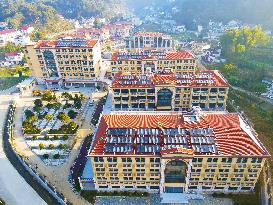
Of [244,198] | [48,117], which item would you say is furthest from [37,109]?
[244,198]

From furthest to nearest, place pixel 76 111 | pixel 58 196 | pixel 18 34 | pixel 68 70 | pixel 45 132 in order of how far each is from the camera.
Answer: pixel 18 34 → pixel 68 70 → pixel 76 111 → pixel 45 132 → pixel 58 196

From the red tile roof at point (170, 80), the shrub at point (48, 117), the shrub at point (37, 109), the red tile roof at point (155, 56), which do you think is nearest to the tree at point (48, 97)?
the shrub at point (37, 109)

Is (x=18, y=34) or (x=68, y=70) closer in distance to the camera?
(x=68, y=70)

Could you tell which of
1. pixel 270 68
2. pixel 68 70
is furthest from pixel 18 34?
pixel 270 68

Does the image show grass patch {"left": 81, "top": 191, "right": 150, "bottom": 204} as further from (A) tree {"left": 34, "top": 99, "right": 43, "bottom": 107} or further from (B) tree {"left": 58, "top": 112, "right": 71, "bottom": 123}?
(A) tree {"left": 34, "top": 99, "right": 43, "bottom": 107}

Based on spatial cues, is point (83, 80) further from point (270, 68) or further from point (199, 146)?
point (270, 68)

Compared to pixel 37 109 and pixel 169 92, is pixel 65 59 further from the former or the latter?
pixel 169 92

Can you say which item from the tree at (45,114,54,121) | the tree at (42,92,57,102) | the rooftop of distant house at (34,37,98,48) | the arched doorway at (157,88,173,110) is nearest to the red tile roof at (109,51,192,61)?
the rooftop of distant house at (34,37,98,48)
